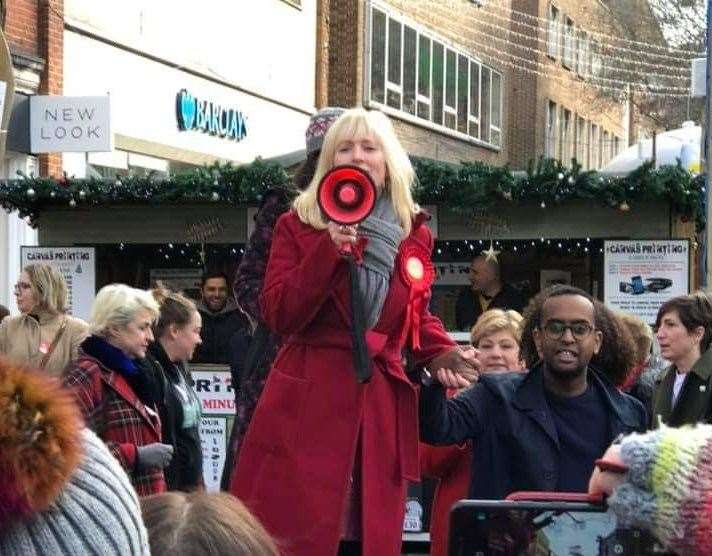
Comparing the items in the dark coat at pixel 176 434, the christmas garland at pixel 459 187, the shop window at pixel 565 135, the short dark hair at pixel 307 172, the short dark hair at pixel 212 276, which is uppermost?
the shop window at pixel 565 135

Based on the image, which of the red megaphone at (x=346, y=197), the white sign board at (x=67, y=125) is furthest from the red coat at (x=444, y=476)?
the white sign board at (x=67, y=125)

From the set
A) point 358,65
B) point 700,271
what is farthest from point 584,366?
point 358,65

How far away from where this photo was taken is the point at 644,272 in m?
8.87

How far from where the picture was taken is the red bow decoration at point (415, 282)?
3.75m

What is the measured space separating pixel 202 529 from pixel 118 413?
12.2 ft

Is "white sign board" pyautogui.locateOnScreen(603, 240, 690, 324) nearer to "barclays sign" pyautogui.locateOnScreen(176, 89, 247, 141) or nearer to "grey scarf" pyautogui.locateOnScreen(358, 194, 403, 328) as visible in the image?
"grey scarf" pyautogui.locateOnScreen(358, 194, 403, 328)

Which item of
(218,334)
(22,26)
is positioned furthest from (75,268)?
(22,26)

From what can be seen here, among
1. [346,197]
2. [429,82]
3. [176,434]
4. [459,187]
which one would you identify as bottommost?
[176,434]

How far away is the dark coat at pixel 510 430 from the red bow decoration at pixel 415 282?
0.72ft

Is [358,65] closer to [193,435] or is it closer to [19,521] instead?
[193,435]

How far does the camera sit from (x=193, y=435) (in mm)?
6539

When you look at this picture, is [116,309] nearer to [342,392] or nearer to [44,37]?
[342,392]

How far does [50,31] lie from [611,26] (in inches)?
911

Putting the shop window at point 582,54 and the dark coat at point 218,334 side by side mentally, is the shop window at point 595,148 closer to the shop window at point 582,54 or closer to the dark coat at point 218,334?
the shop window at point 582,54
